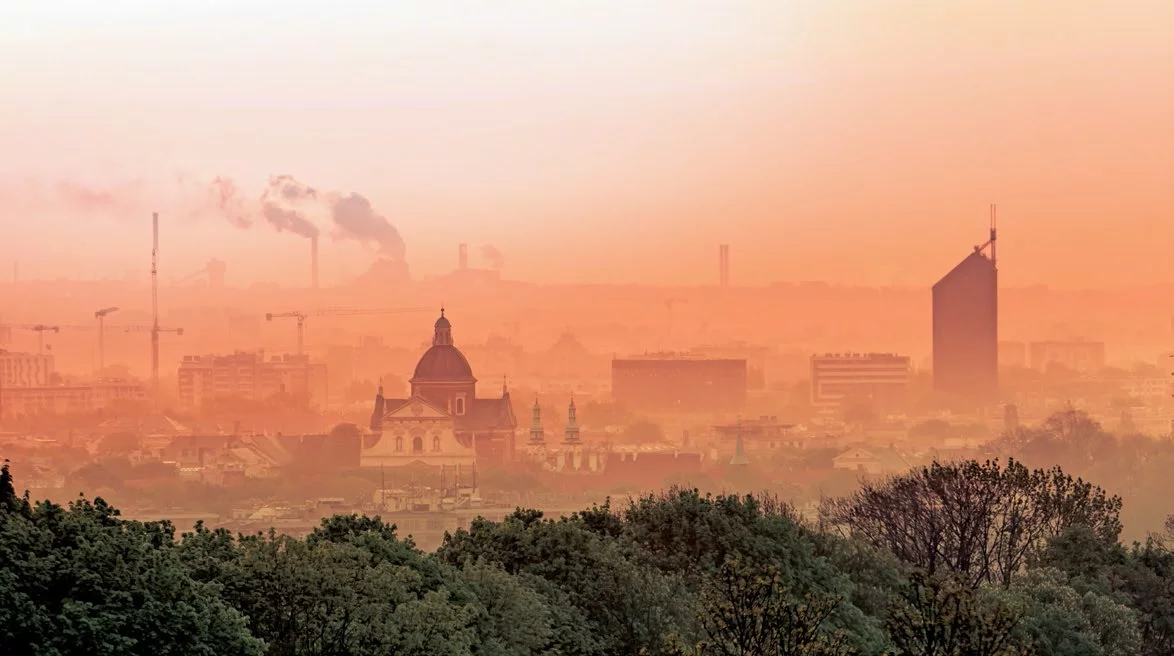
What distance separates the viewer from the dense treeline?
25.7m

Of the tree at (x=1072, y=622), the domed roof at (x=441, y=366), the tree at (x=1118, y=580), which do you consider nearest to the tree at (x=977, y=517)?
the tree at (x=1118, y=580)

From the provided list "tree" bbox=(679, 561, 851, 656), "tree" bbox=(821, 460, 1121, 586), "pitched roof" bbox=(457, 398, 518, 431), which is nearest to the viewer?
"tree" bbox=(679, 561, 851, 656)

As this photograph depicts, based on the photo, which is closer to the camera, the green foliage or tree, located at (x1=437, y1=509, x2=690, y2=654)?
the green foliage

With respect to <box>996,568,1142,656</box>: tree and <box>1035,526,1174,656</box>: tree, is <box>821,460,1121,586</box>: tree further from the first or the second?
<box>996,568,1142,656</box>: tree

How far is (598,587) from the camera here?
3628 centimetres

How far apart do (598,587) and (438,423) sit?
155352 millimetres

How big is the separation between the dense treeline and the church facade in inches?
5607

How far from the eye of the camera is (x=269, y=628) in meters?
30.5

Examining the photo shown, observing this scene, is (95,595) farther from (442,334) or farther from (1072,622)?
(442,334)

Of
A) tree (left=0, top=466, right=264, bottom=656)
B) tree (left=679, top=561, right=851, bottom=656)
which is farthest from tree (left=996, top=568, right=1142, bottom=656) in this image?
tree (left=0, top=466, right=264, bottom=656)

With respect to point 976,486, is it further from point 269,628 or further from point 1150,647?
point 269,628

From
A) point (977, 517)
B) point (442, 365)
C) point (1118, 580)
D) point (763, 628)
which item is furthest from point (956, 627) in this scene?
point (442, 365)

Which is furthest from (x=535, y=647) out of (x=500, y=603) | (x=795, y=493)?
(x=795, y=493)

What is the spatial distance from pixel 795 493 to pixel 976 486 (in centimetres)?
12298
